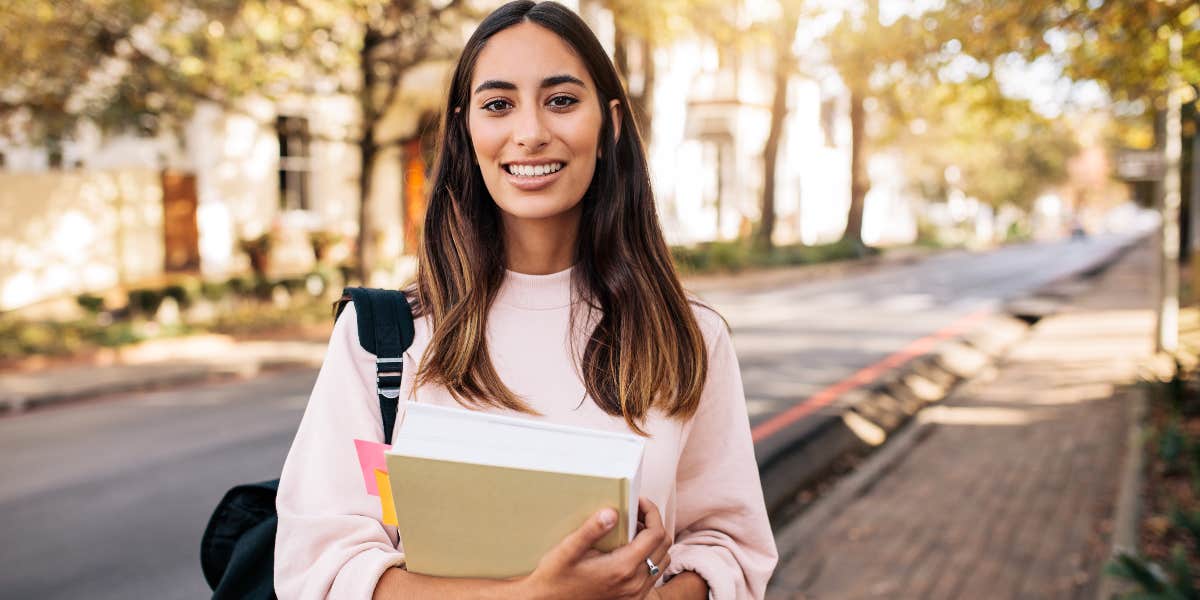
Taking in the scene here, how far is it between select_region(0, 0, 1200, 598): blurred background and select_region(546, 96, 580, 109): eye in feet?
1.42

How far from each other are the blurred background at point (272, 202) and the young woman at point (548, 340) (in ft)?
0.99

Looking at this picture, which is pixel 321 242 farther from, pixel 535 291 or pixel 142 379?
pixel 535 291

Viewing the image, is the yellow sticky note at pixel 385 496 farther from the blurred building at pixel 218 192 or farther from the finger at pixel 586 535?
the blurred building at pixel 218 192

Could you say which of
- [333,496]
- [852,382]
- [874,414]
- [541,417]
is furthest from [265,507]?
[852,382]

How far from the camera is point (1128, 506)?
5.81 meters

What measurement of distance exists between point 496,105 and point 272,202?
1833 centimetres

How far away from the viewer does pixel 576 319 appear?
75.1 inches

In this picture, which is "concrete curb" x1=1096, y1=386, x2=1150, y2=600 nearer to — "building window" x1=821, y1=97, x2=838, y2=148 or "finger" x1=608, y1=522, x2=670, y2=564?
"finger" x1=608, y1=522, x2=670, y2=564

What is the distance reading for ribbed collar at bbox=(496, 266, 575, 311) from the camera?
1.93 meters

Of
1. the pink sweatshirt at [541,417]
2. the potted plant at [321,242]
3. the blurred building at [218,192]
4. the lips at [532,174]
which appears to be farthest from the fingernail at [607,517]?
the potted plant at [321,242]

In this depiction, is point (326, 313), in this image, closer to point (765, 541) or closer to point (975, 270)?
point (765, 541)

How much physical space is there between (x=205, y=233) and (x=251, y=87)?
17.7ft

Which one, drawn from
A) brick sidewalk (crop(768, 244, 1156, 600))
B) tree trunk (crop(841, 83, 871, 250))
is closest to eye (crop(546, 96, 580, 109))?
brick sidewalk (crop(768, 244, 1156, 600))

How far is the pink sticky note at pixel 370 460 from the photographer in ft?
5.52
